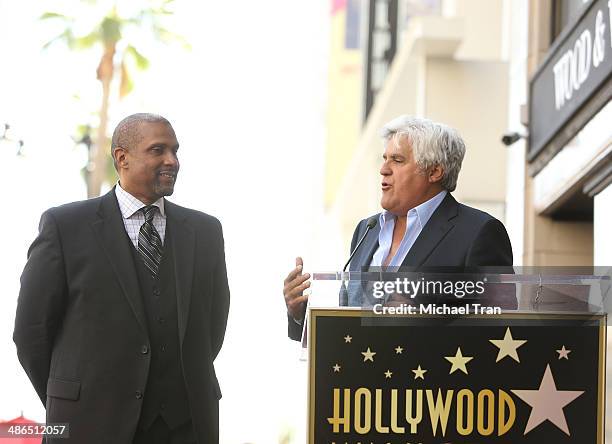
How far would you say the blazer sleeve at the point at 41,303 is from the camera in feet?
18.4

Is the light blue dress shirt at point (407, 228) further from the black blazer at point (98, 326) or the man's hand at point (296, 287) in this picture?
the black blazer at point (98, 326)

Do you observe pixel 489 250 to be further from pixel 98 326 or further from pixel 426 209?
pixel 98 326

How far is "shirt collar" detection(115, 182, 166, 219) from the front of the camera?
580 centimetres

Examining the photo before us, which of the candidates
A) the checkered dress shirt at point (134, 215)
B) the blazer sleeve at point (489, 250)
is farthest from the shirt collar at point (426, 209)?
the checkered dress shirt at point (134, 215)

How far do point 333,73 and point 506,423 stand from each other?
60.4 m

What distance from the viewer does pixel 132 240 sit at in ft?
19.0

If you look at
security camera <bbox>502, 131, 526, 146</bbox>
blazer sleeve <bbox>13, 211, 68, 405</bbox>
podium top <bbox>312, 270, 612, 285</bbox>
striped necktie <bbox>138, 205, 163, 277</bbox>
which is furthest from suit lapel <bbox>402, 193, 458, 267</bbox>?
security camera <bbox>502, 131, 526, 146</bbox>

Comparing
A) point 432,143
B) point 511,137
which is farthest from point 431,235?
point 511,137

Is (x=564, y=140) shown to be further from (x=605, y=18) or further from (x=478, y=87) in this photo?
(x=478, y=87)

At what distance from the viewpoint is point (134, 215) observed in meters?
5.83

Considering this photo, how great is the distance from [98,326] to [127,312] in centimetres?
13

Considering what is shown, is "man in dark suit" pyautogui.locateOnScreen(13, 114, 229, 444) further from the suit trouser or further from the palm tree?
the palm tree

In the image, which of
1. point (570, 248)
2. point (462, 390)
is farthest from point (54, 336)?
point (570, 248)

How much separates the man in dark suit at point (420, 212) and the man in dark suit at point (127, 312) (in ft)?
1.51
